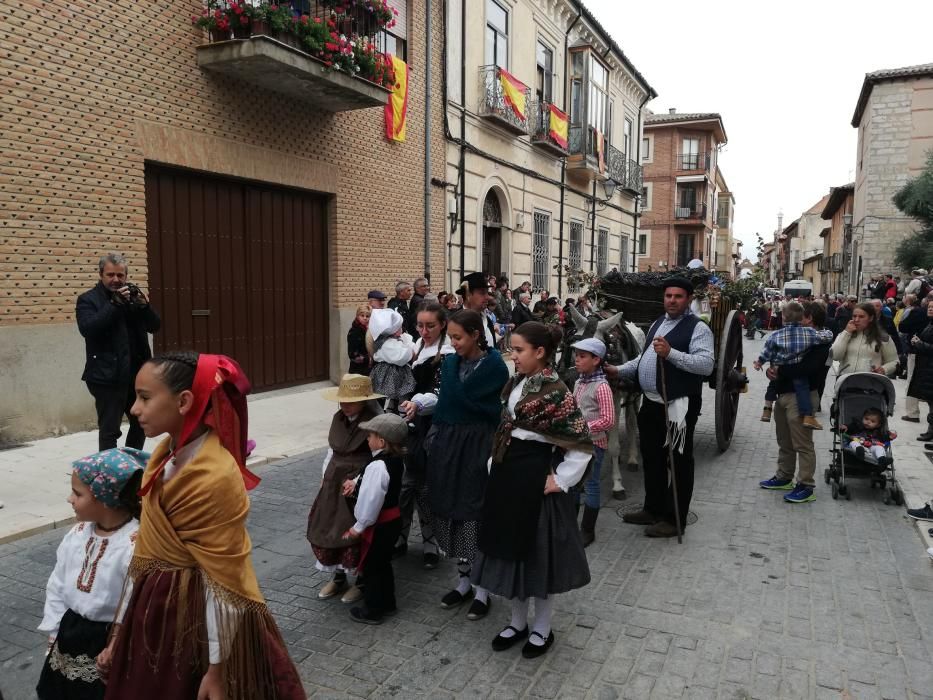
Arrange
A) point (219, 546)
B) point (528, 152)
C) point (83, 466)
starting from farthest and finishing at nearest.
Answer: point (528, 152)
point (83, 466)
point (219, 546)

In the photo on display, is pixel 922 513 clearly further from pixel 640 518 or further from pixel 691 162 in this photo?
pixel 691 162

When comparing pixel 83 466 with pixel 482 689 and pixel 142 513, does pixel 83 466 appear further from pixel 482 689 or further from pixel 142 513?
pixel 482 689

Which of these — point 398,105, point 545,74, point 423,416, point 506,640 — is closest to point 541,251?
point 545,74

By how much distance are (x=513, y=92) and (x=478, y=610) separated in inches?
551

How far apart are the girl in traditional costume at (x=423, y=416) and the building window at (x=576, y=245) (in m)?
17.0

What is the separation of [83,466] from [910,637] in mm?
3900

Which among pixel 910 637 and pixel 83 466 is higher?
pixel 83 466

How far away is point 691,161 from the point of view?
44000 mm

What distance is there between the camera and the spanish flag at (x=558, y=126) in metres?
18.0

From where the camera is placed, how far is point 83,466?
2.25 metres

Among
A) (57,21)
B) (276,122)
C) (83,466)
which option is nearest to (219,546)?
(83,466)

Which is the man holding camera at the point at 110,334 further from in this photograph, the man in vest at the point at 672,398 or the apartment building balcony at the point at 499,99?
the apartment building balcony at the point at 499,99

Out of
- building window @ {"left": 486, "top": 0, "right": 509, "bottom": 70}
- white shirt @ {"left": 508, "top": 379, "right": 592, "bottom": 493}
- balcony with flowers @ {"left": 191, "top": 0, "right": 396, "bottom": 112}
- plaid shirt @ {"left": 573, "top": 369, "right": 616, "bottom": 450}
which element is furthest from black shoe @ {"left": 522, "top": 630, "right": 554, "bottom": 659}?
building window @ {"left": 486, "top": 0, "right": 509, "bottom": 70}

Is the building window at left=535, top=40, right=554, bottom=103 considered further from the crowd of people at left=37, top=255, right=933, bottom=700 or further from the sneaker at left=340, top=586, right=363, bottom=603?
the sneaker at left=340, top=586, right=363, bottom=603
